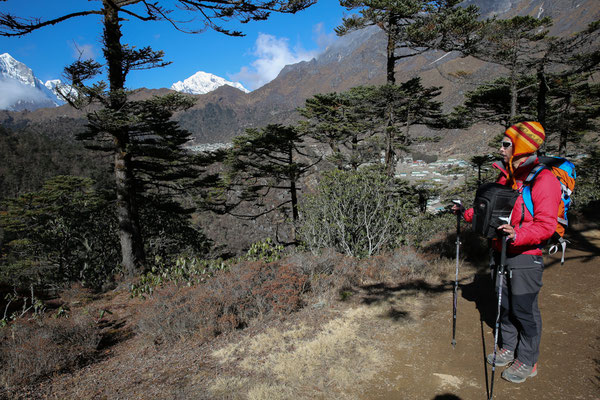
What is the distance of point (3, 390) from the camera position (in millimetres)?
2947

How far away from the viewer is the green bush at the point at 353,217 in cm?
643

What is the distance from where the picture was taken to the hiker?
2104 millimetres

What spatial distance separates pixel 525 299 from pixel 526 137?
4.09 feet

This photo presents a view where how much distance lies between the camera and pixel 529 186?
222 centimetres

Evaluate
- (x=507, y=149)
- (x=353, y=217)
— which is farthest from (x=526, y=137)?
(x=353, y=217)

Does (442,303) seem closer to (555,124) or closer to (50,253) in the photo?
(555,124)

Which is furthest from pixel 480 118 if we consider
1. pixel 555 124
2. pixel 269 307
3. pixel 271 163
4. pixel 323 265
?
pixel 269 307

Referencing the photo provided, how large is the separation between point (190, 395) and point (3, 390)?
1923 mm

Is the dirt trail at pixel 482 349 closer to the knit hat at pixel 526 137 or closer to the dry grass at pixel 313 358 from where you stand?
the dry grass at pixel 313 358

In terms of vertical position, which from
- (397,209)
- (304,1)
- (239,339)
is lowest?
(239,339)

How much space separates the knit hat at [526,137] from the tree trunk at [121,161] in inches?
305

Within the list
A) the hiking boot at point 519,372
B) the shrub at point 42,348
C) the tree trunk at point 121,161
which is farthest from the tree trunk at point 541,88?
the shrub at point 42,348

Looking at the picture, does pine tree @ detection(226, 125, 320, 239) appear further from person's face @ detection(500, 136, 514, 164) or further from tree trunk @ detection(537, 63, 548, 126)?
person's face @ detection(500, 136, 514, 164)

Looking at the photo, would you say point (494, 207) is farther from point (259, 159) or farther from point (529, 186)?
point (259, 159)
